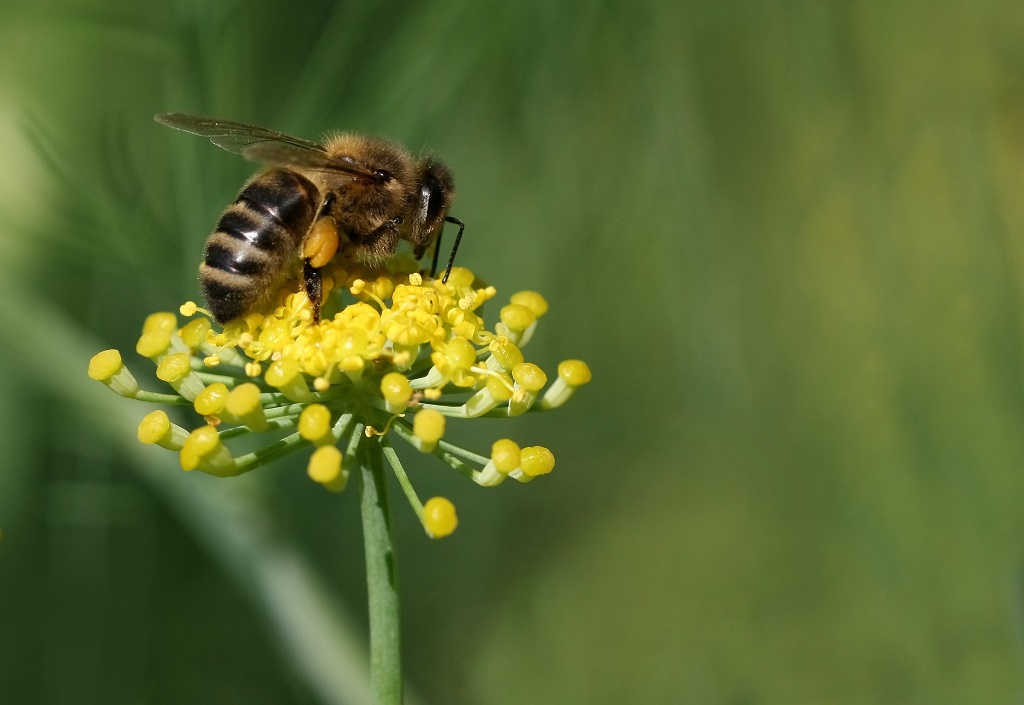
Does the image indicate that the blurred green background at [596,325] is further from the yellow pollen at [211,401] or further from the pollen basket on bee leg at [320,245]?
the yellow pollen at [211,401]

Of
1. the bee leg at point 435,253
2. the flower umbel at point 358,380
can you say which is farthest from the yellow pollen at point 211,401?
the bee leg at point 435,253

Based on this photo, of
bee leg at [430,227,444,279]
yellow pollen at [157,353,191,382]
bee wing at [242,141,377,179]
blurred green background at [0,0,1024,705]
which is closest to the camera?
yellow pollen at [157,353,191,382]

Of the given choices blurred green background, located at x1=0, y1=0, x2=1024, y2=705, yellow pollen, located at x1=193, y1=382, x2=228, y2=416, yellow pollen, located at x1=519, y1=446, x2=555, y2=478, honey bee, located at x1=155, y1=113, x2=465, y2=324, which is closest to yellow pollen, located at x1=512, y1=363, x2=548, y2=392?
yellow pollen, located at x1=519, y1=446, x2=555, y2=478

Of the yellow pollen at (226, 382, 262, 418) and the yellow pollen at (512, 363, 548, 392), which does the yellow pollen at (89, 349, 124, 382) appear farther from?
the yellow pollen at (512, 363, 548, 392)

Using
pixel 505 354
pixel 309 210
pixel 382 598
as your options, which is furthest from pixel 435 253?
pixel 382 598

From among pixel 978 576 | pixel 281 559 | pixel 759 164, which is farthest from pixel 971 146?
pixel 281 559

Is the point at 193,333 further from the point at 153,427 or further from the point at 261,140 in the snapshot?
the point at 261,140

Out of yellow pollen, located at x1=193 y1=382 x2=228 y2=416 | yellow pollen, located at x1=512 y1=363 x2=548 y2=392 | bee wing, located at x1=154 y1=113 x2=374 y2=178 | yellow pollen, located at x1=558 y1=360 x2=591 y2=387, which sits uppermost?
bee wing, located at x1=154 y1=113 x2=374 y2=178
